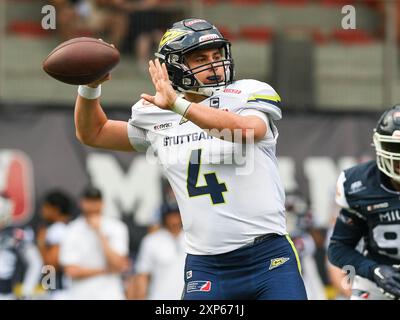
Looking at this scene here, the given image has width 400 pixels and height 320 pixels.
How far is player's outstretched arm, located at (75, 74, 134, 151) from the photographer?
18.7 feet

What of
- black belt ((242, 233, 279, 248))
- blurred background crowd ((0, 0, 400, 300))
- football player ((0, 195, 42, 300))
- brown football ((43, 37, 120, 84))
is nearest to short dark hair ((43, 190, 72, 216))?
blurred background crowd ((0, 0, 400, 300))

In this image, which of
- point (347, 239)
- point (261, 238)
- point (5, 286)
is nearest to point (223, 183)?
point (261, 238)

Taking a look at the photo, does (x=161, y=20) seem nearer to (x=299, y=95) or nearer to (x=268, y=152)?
(x=299, y=95)

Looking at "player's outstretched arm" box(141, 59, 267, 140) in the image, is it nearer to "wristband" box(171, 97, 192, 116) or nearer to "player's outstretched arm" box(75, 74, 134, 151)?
"wristband" box(171, 97, 192, 116)

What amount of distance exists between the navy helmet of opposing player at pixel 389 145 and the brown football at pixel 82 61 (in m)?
1.60

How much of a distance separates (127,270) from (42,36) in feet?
9.78

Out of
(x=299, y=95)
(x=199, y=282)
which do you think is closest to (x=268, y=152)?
(x=199, y=282)

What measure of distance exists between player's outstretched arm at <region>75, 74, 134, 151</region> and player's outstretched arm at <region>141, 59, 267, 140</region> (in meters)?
0.58

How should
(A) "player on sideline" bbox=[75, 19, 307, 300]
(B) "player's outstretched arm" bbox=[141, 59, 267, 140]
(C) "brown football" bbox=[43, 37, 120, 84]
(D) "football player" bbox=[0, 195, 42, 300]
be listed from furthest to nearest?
(D) "football player" bbox=[0, 195, 42, 300], (C) "brown football" bbox=[43, 37, 120, 84], (A) "player on sideline" bbox=[75, 19, 307, 300], (B) "player's outstretched arm" bbox=[141, 59, 267, 140]

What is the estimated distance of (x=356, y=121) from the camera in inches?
440

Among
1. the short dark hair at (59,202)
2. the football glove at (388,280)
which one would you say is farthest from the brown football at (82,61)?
the short dark hair at (59,202)

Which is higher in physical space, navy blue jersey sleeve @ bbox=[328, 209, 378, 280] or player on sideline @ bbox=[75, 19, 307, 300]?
player on sideline @ bbox=[75, 19, 307, 300]

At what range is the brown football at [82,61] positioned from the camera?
17.8 feet

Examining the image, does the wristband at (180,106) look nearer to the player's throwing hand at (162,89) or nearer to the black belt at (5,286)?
the player's throwing hand at (162,89)
